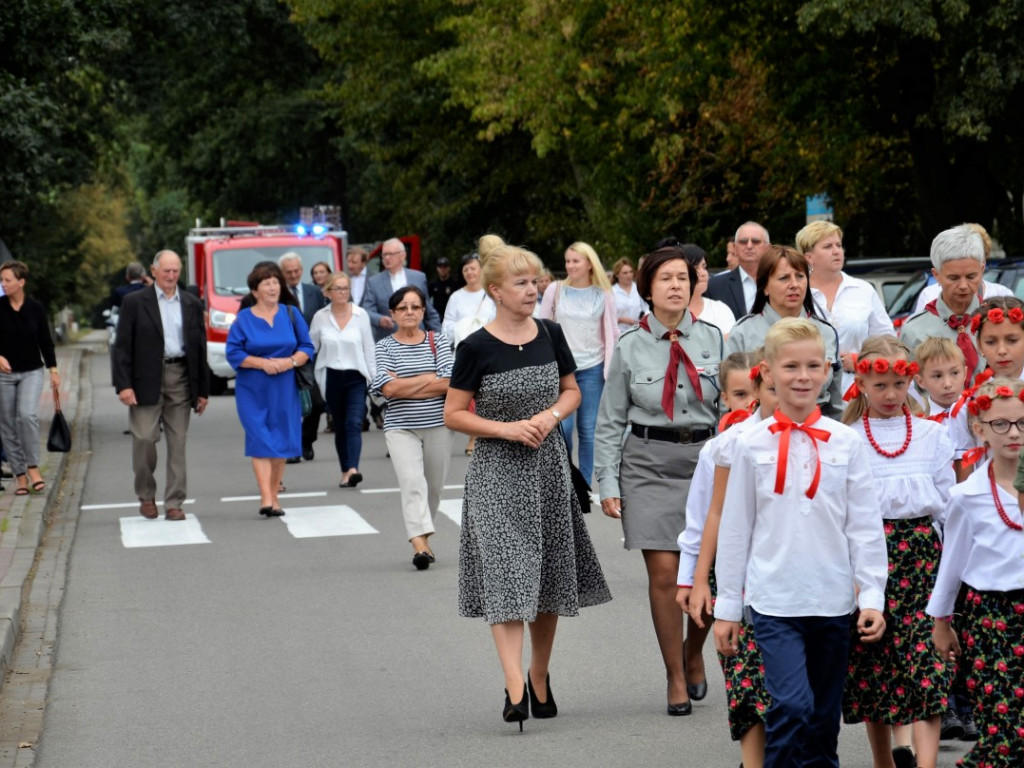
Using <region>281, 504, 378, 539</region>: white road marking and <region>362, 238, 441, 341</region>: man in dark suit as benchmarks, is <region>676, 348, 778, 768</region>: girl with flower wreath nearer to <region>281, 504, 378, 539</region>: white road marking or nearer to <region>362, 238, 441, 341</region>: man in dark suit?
<region>281, 504, 378, 539</region>: white road marking

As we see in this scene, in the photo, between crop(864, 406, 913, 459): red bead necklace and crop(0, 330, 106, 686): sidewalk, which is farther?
crop(0, 330, 106, 686): sidewalk

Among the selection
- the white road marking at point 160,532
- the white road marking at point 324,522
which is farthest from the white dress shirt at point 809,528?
the white road marking at point 160,532

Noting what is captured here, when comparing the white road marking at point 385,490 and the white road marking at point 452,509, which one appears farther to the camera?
the white road marking at point 385,490

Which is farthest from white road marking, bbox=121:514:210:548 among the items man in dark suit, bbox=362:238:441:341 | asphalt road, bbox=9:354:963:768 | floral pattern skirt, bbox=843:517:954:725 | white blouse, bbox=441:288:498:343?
floral pattern skirt, bbox=843:517:954:725

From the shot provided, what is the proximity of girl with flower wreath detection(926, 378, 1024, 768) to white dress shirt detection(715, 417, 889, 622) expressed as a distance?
0.24 metres

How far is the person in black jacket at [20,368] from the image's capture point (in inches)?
577

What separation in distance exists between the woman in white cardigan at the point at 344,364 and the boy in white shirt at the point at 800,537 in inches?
397

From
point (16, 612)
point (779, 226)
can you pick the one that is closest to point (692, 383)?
point (16, 612)

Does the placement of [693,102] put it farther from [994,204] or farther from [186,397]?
[186,397]

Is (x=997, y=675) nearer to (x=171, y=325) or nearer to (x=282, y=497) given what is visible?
(x=171, y=325)

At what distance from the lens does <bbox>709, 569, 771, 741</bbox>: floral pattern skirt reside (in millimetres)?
5219

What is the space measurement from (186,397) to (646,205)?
19.2 m

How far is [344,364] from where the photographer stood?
15086mm

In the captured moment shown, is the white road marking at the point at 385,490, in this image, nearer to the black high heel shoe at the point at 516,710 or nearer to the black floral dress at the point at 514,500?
Answer: the black floral dress at the point at 514,500
